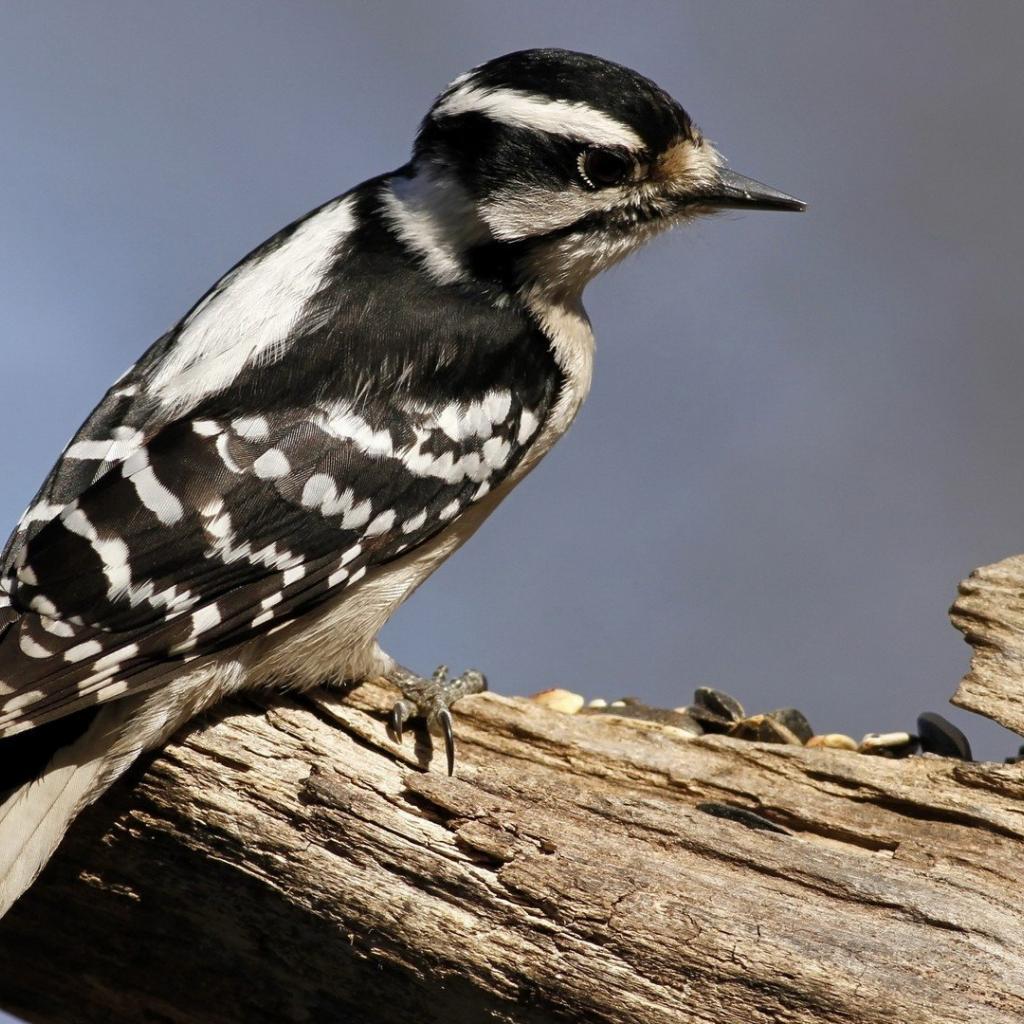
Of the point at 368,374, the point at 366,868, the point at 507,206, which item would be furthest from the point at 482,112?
the point at 366,868

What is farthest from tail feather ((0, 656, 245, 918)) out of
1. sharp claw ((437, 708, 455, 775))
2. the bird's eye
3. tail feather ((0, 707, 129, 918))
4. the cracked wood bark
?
the bird's eye

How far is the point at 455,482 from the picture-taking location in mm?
3123

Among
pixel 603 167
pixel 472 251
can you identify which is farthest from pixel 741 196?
pixel 472 251

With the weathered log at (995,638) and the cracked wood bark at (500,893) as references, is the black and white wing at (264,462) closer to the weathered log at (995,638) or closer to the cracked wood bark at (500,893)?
the cracked wood bark at (500,893)

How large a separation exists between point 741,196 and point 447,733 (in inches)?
62.6

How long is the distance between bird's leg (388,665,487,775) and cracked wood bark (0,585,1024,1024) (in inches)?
2.5

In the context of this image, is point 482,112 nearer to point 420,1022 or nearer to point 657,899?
point 657,899

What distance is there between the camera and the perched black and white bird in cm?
266

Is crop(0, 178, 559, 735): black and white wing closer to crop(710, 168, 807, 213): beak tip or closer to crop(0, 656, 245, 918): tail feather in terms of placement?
crop(0, 656, 245, 918): tail feather

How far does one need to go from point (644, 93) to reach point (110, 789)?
2080 millimetres

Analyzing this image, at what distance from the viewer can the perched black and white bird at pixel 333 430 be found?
8.73ft

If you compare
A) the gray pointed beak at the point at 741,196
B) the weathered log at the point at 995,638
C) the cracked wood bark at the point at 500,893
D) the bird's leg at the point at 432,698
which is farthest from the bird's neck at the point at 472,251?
the weathered log at the point at 995,638

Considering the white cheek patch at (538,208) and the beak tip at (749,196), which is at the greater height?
the beak tip at (749,196)

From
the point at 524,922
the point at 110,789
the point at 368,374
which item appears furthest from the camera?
the point at 368,374
